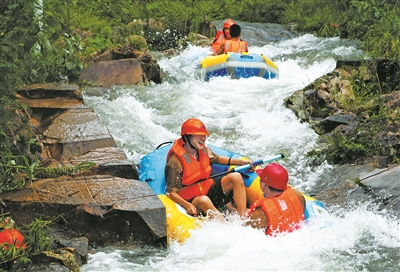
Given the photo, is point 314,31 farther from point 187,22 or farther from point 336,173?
point 336,173

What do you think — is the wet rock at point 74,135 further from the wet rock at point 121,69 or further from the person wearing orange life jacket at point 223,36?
the person wearing orange life jacket at point 223,36

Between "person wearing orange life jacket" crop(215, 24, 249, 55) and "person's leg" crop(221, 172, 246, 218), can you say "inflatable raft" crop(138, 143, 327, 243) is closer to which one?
"person's leg" crop(221, 172, 246, 218)

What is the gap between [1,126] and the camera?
16.2 feet

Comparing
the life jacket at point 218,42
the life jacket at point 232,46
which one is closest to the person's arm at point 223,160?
the life jacket at point 232,46

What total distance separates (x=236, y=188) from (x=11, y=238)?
2.10m

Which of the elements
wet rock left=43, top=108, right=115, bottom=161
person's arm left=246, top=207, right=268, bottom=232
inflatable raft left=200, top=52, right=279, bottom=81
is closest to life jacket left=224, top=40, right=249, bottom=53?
inflatable raft left=200, top=52, right=279, bottom=81

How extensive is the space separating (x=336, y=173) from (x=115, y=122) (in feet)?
9.84

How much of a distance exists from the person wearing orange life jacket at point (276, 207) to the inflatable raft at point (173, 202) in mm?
272

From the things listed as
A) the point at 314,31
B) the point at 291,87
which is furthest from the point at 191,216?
the point at 314,31

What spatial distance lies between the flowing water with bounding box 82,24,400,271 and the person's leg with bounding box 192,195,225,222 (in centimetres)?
14

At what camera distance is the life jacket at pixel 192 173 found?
18.2 feet

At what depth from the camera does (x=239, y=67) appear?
11000 millimetres

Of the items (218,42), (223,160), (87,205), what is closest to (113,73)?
(218,42)

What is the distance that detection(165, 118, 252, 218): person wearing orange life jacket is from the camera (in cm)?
541
